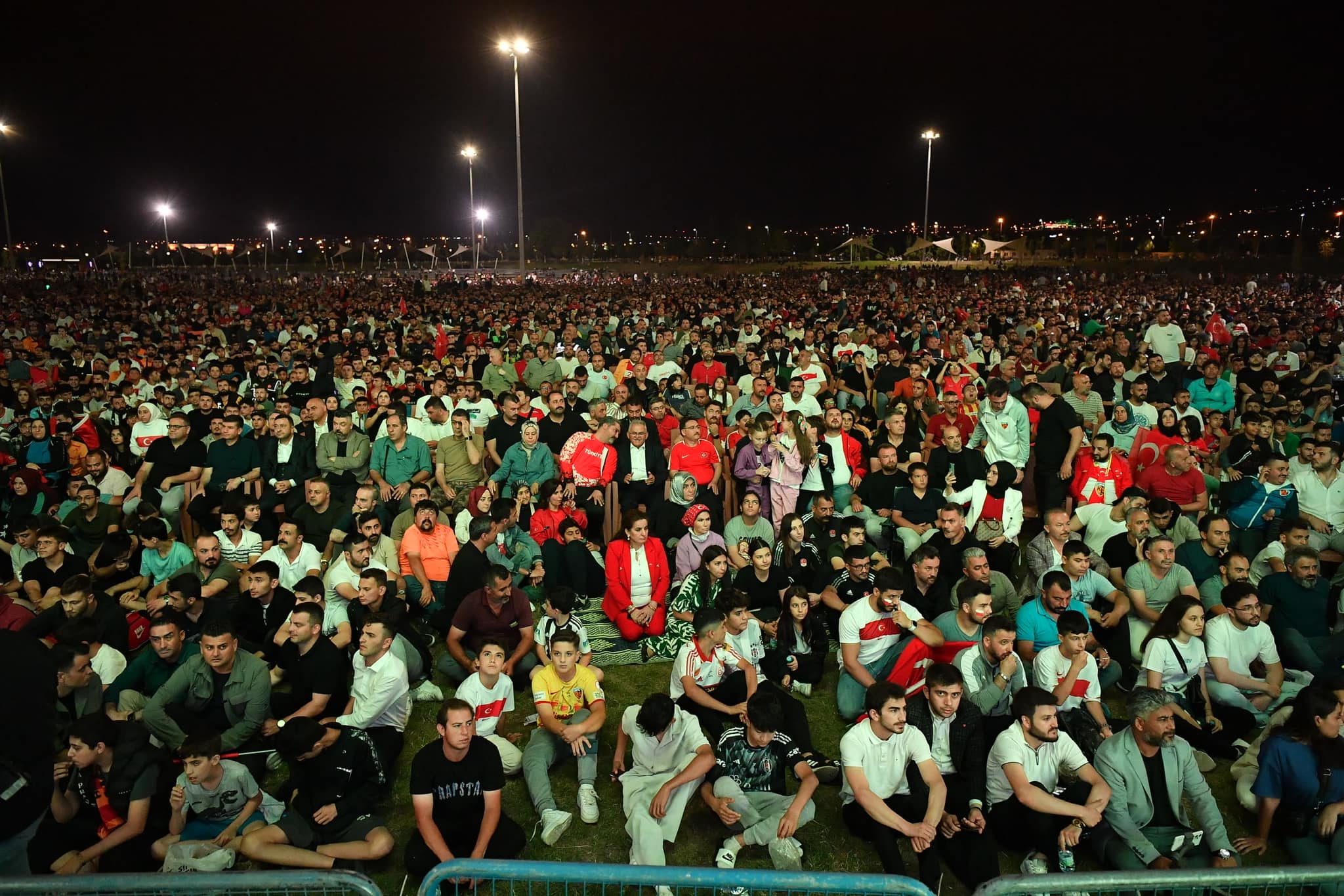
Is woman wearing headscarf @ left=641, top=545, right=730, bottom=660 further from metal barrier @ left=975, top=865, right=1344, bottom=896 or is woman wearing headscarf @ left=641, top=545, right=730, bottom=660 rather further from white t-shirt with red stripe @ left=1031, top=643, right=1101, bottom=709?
metal barrier @ left=975, top=865, right=1344, bottom=896

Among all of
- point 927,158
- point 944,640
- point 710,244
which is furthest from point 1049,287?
point 710,244

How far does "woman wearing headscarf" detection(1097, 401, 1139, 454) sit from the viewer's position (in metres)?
7.88

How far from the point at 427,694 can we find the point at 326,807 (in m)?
1.53

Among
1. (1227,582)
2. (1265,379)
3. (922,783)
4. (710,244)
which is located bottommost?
(922,783)

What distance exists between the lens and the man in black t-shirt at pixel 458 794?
396 centimetres

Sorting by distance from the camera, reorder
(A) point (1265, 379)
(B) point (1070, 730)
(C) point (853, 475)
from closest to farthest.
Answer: (B) point (1070, 730) < (C) point (853, 475) < (A) point (1265, 379)

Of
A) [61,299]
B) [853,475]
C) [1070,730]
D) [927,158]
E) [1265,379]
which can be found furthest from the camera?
[927,158]

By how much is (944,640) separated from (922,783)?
1.29m

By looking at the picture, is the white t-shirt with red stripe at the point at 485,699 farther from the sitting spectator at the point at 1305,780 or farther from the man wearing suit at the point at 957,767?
the sitting spectator at the point at 1305,780

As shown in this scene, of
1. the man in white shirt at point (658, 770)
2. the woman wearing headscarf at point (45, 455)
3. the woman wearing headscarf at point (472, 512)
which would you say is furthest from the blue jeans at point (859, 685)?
the woman wearing headscarf at point (45, 455)

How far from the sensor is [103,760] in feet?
13.4

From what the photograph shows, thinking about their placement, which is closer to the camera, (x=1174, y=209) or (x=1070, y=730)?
(x=1070, y=730)

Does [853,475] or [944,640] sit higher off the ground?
[853,475]

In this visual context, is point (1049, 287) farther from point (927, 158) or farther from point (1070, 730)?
point (1070, 730)
